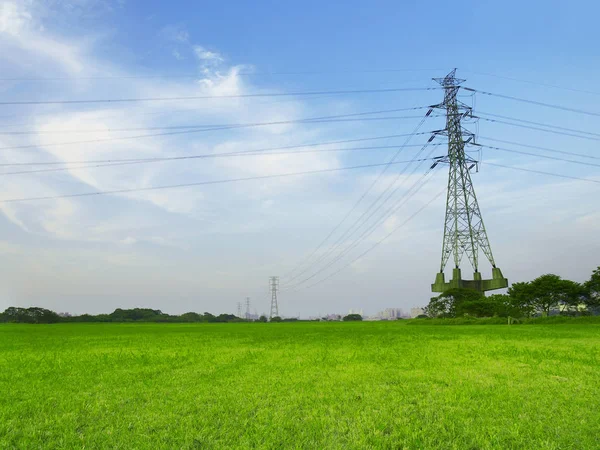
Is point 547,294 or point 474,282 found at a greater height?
point 474,282

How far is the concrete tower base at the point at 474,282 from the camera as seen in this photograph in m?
47.2

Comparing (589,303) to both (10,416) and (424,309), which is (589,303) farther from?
(10,416)

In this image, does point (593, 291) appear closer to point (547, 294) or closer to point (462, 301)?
point (547, 294)

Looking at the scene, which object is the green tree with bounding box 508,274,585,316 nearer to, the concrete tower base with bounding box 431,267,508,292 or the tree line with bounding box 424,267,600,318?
the tree line with bounding box 424,267,600,318

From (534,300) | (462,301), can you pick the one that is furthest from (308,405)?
(534,300)

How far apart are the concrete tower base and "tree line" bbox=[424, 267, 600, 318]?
632 millimetres

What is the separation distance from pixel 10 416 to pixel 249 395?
3174 mm

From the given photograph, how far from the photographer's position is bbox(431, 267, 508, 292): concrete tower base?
1857 inches

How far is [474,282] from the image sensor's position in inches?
1939

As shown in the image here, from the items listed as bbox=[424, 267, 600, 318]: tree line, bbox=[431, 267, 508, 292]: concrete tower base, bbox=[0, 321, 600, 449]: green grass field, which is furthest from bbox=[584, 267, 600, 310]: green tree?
bbox=[0, 321, 600, 449]: green grass field

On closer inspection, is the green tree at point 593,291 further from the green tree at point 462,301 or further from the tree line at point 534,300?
the green tree at point 462,301

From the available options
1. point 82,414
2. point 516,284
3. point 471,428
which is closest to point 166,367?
point 82,414

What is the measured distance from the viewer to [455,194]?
4694cm

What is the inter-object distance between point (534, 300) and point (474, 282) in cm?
867
